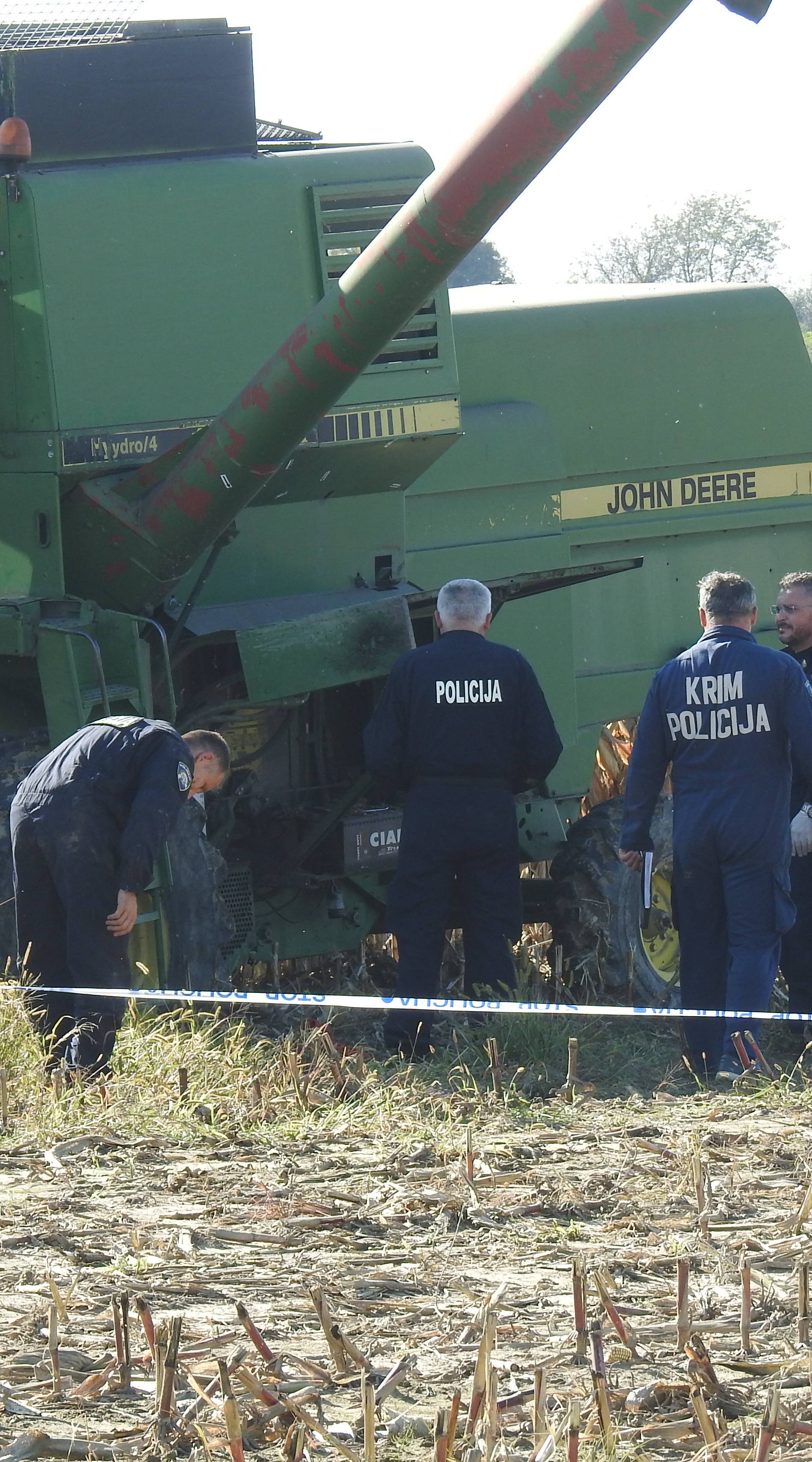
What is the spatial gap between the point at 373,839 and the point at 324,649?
2.69ft

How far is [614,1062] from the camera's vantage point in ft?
22.8

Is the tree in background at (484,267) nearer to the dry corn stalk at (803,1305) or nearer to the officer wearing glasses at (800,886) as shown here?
the officer wearing glasses at (800,886)

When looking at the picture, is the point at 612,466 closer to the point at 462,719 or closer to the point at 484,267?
the point at 462,719

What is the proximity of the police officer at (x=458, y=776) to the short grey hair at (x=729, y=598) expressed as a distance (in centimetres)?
75

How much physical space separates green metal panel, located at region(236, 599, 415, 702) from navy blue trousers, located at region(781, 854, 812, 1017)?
1684 millimetres

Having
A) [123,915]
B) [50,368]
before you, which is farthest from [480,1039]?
[50,368]

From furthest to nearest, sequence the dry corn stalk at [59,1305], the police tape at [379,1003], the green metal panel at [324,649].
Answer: the green metal panel at [324,649] < the police tape at [379,1003] < the dry corn stalk at [59,1305]

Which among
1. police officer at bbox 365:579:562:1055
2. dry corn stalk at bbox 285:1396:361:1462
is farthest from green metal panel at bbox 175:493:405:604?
dry corn stalk at bbox 285:1396:361:1462

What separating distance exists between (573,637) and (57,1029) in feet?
11.9

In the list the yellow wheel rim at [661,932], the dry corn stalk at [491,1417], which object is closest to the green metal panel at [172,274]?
the yellow wheel rim at [661,932]

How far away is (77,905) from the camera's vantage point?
6.26 metres

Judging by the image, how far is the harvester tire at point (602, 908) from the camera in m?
8.40

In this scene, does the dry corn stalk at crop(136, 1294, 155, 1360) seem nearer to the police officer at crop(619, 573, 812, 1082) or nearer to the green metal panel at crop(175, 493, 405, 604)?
the police officer at crop(619, 573, 812, 1082)

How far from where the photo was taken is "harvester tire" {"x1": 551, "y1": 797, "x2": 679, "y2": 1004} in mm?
8398
